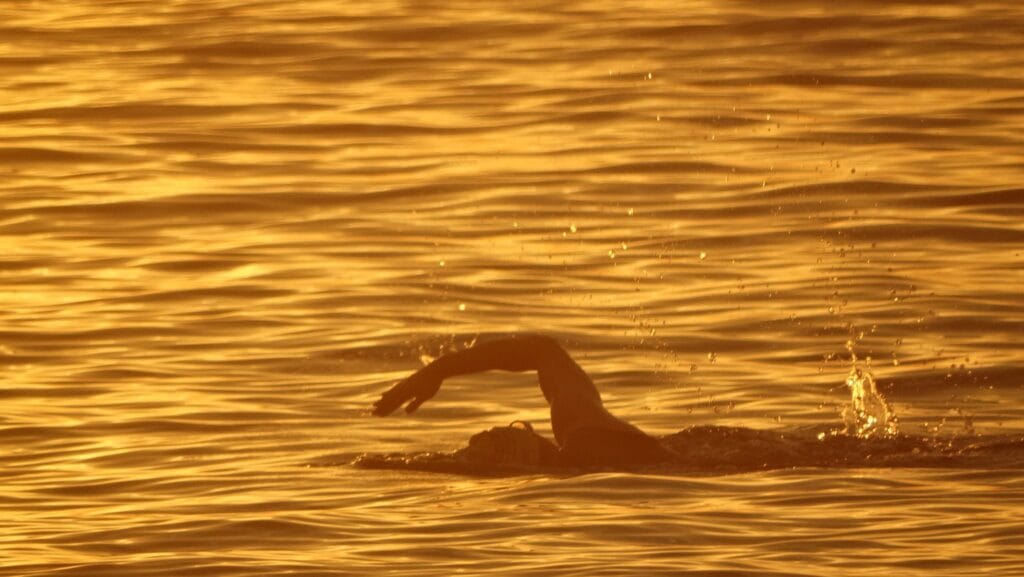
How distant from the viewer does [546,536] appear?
11.9 metres

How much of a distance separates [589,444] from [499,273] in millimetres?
7451

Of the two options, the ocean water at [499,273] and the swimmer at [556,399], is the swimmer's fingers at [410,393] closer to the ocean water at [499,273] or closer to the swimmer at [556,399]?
→ the swimmer at [556,399]

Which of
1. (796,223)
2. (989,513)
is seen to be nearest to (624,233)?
(796,223)

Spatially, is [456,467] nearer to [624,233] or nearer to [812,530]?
[812,530]

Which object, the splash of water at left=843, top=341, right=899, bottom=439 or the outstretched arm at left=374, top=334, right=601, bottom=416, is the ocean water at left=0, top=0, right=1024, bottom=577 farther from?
the outstretched arm at left=374, top=334, right=601, bottom=416

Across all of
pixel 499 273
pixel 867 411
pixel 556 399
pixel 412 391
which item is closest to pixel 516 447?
pixel 556 399

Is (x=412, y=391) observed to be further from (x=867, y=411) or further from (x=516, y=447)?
(x=867, y=411)

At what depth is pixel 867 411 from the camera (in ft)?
51.3

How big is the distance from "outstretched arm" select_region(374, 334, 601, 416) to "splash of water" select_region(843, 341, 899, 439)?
1964mm

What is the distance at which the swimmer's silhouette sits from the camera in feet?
42.9

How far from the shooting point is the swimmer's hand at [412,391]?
12.9m

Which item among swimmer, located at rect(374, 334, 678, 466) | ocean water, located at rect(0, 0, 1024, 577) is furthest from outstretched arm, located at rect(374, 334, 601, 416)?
ocean water, located at rect(0, 0, 1024, 577)

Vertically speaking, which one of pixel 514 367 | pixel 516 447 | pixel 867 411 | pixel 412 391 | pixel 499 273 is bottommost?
pixel 516 447

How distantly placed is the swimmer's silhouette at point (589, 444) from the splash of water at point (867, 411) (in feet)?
2.01
